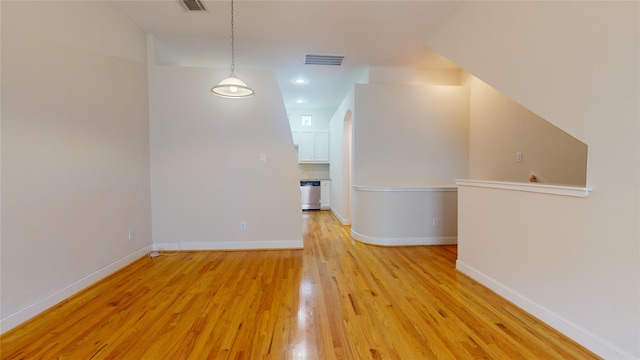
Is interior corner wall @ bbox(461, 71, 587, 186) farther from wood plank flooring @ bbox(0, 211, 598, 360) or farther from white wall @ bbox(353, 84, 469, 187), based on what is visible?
wood plank flooring @ bbox(0, 211, 598, 360)

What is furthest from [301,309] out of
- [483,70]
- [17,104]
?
[483,70]

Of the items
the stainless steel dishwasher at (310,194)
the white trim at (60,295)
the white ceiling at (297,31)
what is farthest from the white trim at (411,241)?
the stainless steel dishwasher at (310,194)

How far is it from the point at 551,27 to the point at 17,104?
3781 millimetres

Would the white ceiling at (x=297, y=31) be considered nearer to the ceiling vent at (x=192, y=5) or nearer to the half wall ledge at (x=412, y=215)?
the ceiling vent at (x=192, y=5)

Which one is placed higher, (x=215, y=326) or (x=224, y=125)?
(x=224, y=125)

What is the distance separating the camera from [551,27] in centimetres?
185

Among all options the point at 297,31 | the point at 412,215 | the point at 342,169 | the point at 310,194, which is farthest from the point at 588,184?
the point at 310,194

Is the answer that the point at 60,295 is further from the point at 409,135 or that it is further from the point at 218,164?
the point at 409,135

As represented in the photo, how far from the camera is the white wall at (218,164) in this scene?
3.50 meters

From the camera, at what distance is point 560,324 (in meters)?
1.78

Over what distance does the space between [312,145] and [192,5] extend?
4712 millimetres

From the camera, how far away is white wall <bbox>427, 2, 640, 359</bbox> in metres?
1.44

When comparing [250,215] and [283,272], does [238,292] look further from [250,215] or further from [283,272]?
[250,215]

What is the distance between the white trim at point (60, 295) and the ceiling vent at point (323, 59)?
3499 mm
